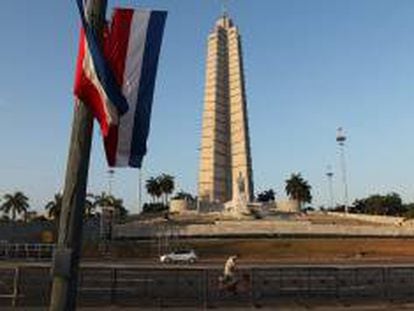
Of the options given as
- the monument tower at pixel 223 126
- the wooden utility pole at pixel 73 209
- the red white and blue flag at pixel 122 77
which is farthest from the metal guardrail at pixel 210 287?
the monument tower at pixel 223 126

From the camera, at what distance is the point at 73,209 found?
6.97 meters

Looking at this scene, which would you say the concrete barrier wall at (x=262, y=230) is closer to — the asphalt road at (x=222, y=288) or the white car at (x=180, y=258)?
the white car at (x=180, y=258)

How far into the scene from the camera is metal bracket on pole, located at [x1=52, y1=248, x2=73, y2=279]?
264 inches

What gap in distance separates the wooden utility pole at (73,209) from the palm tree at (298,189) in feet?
592

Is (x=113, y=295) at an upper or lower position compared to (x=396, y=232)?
lower

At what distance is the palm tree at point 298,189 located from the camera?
18671 centimetres

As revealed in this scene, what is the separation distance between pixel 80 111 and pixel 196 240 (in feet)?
315

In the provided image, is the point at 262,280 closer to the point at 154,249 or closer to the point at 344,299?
the point at 344,299

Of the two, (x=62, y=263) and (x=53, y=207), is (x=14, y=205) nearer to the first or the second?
(x=53, y=207)

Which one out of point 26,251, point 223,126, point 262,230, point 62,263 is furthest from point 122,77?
point 223,126

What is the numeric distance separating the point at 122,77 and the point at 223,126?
483 ft

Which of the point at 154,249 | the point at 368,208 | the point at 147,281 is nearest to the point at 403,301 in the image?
the point at 147,281

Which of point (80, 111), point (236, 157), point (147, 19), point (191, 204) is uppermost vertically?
point (236, 157)

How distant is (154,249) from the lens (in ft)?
298
